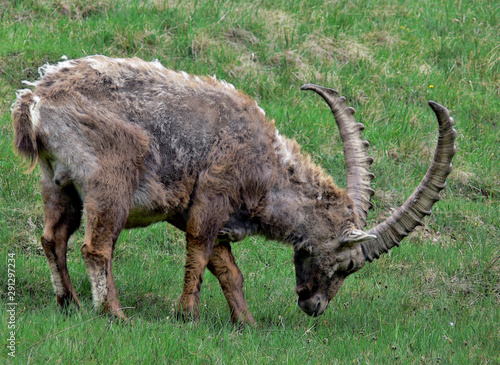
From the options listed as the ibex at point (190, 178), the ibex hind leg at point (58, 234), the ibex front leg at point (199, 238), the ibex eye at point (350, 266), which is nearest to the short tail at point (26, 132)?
the ibex at point (190, 178)

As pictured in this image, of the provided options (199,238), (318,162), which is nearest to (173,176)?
(199,238)

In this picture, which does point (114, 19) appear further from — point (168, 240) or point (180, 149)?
point (180, 149)

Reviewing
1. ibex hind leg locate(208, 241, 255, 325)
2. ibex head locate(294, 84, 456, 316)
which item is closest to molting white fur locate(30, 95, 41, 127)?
ibex hind leg locate(208, 241, 255, 325)

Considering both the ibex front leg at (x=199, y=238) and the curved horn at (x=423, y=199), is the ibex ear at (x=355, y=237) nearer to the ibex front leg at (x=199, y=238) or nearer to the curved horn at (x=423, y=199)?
A: the curved horn at (x=423, y=199)

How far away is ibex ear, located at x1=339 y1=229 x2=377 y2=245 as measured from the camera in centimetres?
614

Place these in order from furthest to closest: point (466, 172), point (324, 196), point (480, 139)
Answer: point (480, 139)
point (466, 172)
point (324, 196)

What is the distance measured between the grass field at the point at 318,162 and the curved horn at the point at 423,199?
0.71m

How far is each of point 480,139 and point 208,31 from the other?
4.41 metres

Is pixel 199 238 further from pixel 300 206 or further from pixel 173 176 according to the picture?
pixel 300 206

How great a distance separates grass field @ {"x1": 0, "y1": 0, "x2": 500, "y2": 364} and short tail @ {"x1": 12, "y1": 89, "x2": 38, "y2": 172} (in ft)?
4.20

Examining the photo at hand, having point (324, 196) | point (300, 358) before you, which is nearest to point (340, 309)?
point (324, 196)

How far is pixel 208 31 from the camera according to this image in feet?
34.7

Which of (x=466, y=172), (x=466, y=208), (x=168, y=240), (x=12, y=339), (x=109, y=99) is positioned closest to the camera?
(x=12, y=339)

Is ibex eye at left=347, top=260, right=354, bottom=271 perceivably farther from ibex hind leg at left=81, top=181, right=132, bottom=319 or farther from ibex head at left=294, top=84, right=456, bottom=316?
ibex hind leg at left=81, top=181, right=132, bottom=319
